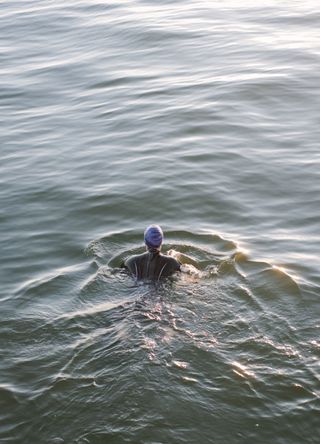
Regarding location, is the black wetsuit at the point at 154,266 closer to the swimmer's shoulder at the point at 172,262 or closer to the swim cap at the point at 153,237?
the swimmer's shoulder at the point at 172,262

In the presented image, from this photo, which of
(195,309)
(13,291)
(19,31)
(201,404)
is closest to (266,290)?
(195,309)

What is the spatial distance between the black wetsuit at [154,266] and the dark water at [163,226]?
0.71ft

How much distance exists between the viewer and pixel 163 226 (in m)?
14.4

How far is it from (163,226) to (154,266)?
2.97 m

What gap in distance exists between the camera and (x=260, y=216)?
14.6 m

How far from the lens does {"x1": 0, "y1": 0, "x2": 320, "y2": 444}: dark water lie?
9.00 meters

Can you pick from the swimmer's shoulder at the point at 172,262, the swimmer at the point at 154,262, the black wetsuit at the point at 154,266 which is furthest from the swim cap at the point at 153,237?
the swimmer's shoulder at the point at 172,262

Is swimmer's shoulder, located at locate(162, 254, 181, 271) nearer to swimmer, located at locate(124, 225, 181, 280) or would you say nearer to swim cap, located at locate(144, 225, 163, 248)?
swimmer, located at locate(124, 225, 181, 280)

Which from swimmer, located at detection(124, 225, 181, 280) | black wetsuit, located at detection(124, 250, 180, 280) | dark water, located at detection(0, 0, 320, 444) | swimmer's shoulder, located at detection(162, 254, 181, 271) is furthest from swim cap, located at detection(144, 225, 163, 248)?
dark water, located at detection(0, 0, 320, 444)

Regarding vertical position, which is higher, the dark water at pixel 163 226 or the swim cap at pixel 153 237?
the swim cap at pixel 153 237

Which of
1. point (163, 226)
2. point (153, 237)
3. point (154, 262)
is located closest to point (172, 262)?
Answer: point (154, 262)

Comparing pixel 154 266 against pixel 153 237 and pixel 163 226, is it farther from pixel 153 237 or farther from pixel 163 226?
pixel 163 226

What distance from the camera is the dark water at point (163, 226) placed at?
9.00 m

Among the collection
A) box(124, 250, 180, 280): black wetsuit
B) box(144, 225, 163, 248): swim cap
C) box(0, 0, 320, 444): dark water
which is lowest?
box(0, 0, 320, 444): dark water
